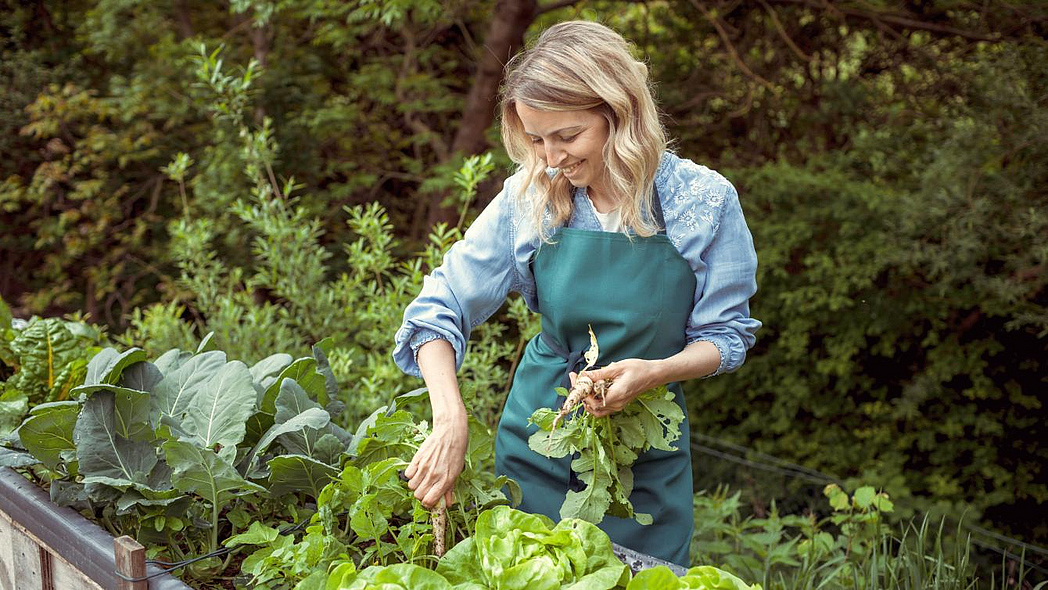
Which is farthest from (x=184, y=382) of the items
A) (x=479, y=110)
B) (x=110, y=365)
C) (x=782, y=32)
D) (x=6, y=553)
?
(x=782, y=32)

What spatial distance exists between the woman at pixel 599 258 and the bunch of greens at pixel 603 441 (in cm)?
6

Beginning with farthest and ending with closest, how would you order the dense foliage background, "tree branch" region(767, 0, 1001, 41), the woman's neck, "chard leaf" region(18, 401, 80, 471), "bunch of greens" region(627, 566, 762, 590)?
"tree branch" region(767, 0, 1001, 41), the dense foliage background, the woman's neck, "chard leaf" region(18, 401, 80, 471), "bunch of greens" region(627, 566, 762, 590)

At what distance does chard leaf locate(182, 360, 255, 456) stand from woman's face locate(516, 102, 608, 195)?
71 cm

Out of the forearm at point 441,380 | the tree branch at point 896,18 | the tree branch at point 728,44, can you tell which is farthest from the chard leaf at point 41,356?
the tree branch at point 896,18

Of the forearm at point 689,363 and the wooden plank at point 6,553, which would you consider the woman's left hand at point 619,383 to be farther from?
the wooden plank at point 6,553

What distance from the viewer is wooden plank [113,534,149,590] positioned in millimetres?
1371

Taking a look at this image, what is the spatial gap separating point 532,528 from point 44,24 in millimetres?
6809

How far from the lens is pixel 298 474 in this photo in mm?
1568

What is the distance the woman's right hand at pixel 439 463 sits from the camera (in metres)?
1.39

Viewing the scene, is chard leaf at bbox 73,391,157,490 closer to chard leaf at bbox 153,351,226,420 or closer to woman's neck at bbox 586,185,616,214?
chard leaf at bbox 153,351,226,420

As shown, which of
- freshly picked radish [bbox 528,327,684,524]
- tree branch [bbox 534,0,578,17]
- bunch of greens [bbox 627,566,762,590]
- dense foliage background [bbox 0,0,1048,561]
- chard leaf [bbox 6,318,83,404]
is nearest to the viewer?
bunch of greens [bbox 627,566,762,590]

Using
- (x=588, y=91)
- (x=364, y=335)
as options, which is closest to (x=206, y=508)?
(x=588, y=91)

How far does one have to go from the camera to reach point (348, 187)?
5.66m

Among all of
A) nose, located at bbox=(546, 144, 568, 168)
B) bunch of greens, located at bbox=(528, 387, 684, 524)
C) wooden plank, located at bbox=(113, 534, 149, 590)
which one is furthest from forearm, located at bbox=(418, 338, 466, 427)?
wooden plank, located at bbox=(113, 534, 149, 590)
